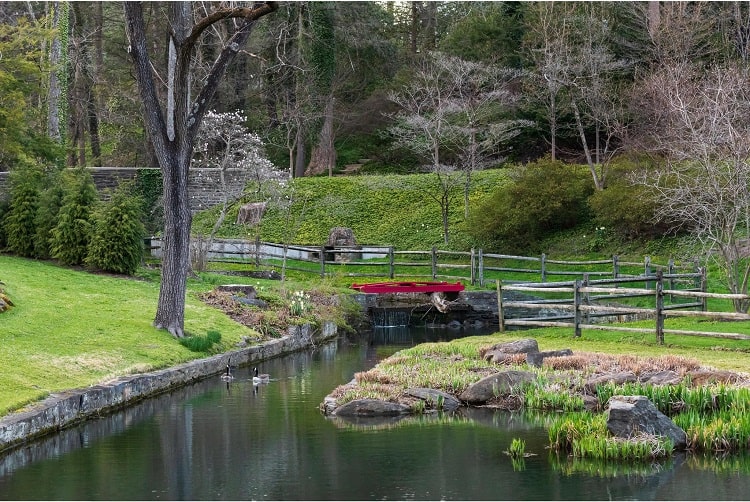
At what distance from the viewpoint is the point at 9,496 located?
9.91 meters

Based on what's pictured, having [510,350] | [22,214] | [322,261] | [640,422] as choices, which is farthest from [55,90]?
[640,422]

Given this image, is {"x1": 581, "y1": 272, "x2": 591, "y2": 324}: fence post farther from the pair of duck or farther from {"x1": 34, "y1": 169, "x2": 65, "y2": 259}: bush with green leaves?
{"x1": 34, "y1": 169, "x2": 65, "y2": 259}: bush with green leaves

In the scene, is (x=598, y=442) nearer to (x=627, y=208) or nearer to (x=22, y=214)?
(x=22, y=214)

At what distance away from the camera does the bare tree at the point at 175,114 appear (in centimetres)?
1827

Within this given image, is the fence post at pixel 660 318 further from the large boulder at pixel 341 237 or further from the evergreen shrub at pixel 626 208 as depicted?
the large boulder at pixel 341 237

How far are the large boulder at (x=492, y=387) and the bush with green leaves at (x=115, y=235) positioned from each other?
13501 millimetres

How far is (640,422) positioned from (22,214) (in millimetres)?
20136

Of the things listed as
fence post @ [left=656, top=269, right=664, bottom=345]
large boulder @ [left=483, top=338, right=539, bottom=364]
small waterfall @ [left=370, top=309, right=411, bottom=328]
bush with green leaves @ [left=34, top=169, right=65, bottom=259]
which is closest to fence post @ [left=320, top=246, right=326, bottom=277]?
small waterfall @ [left=370, top=309, right=411, bottom=328]

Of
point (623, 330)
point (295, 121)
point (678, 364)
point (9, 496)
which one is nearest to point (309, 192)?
point (295, 121)

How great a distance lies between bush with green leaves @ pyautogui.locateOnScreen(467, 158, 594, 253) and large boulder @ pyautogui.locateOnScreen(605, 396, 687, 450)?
2285cm

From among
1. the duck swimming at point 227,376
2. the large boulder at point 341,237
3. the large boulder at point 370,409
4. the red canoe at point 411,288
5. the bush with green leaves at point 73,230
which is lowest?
the duck swimming at point 227,376

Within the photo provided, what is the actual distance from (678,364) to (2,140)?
782 inches

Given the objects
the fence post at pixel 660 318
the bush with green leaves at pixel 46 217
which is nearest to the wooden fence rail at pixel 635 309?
the fence post at pixel 660 318

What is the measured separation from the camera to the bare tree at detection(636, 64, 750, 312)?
2189cm
